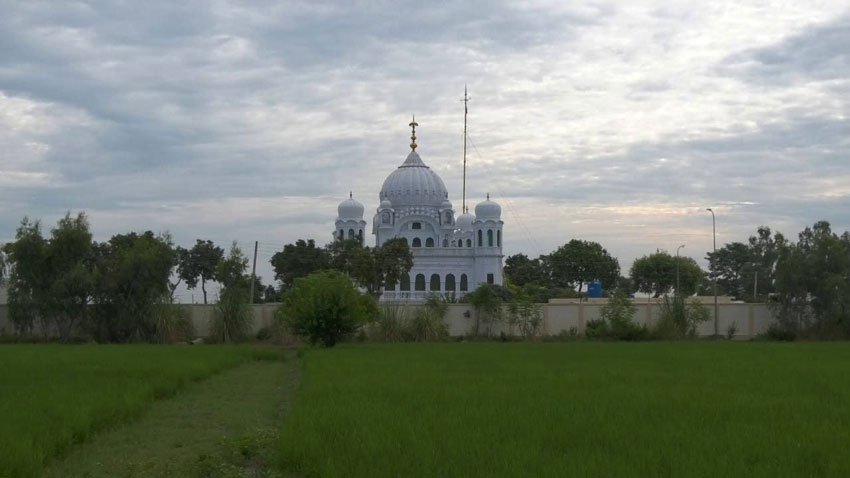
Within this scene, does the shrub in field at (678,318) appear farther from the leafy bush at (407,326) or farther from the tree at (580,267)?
the tree at (580,267)

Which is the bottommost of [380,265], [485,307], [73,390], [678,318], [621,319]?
[73,390]

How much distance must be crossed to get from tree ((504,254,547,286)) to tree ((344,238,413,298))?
28.6m

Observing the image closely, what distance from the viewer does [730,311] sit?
2279 inches

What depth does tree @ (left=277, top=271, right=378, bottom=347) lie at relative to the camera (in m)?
43.6

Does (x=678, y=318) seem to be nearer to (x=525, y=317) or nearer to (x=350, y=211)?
(x=525, y=317)

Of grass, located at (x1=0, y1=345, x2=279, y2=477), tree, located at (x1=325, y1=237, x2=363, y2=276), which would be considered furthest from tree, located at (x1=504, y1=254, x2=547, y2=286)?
grass, located at (x1=0, y1=345, x2=279, y2=477)

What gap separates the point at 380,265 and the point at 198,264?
2028cm

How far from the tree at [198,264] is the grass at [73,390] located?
5602 cm

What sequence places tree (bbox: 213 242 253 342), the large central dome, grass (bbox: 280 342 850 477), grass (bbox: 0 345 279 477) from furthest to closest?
the large central dome → tree (bbox: 213 242 253 342) → grass (bbox: 0 345 279 477) → grass (bbox: 280 342 850 477)

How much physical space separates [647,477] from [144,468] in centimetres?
643

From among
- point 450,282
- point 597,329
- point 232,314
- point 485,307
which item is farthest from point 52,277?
point 450,282

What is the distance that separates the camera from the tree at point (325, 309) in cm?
4356

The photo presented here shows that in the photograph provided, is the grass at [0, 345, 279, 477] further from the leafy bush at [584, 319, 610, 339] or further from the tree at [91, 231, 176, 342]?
the leafy bush at [584, 319, 610, 339]

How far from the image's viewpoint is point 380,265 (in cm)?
8206
